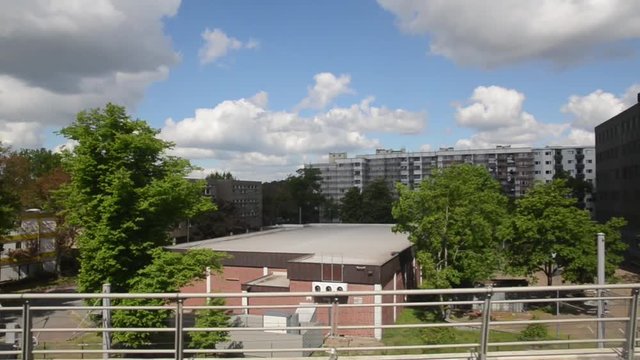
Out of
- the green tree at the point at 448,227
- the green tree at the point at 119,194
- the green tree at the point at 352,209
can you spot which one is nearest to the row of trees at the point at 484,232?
the green tree at the point at 448,227

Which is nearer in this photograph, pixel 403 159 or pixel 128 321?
pixel 128 321

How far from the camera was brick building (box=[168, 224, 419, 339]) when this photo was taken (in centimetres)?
2472

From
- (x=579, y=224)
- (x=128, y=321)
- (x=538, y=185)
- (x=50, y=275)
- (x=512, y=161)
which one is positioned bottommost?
(x=50, y=275)

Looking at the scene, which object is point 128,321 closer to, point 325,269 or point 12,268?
point 325,269

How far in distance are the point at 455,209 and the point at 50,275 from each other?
3917cm

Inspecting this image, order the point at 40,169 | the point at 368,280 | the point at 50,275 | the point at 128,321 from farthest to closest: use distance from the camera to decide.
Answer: the point at 40,169 → the point at 50,275 → the point at 368,280 → the point at 128,321

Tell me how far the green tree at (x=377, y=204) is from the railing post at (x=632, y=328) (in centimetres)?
7998

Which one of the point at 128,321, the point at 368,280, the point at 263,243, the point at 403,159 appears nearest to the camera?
the point at 128,321

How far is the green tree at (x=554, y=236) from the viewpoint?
101 feet

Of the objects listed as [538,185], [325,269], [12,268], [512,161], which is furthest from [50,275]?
[512,161]

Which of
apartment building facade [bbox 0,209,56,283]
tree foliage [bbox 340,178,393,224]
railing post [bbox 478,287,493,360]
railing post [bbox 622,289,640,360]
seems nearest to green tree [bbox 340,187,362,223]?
tree foliage [bbox 340,178,393,224]

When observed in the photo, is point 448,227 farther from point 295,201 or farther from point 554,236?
point 295,201

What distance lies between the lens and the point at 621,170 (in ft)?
185

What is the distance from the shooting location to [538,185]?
33469mm
